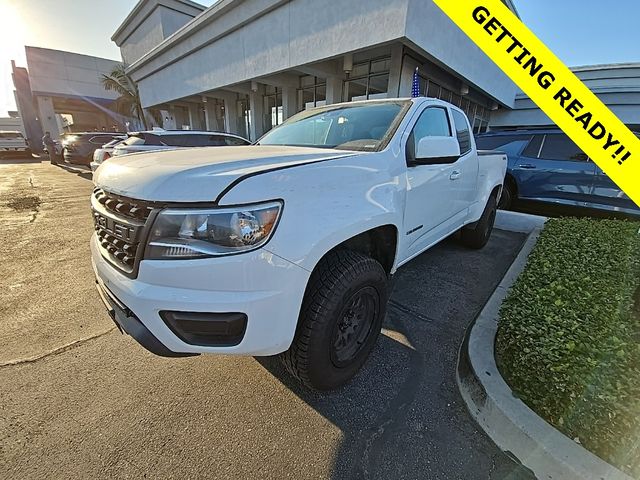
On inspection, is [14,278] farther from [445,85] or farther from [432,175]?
[445,85]

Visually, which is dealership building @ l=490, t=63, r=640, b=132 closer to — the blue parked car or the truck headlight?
the blue parked car

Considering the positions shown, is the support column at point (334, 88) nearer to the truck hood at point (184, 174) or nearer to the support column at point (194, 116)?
the truck hood at point (184, 174)

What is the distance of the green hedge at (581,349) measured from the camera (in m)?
1.53

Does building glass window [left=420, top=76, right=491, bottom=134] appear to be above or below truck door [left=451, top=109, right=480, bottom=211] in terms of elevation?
above

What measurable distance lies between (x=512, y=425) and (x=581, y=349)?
2.37ft

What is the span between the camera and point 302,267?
150 centimetres

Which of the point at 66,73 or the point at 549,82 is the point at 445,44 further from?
the point at 66,73

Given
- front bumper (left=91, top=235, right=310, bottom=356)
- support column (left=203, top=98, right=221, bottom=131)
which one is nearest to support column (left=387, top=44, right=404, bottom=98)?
front bumper (left=91, top=235, right=310, bottom=356)

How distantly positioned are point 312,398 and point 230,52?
16437 millimetres

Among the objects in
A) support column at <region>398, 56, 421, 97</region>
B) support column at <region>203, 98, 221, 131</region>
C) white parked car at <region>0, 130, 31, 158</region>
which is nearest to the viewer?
support column at <region>398, 56, 421, 97</region>

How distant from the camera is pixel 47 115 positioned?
35688 mm

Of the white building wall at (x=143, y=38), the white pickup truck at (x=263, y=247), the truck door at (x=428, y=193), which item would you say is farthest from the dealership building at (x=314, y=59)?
the white pickup truck at (x=263, y=247)

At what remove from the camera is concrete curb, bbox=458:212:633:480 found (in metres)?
1.42

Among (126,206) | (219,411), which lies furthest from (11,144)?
(219,411)
